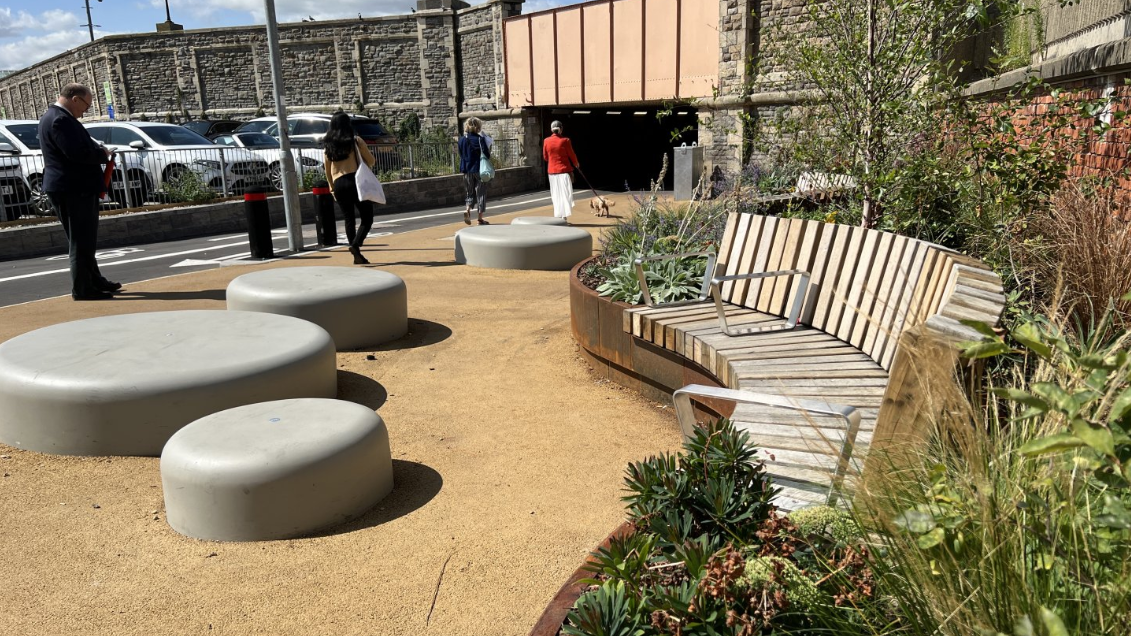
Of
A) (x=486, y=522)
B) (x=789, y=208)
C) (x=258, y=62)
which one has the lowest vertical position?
(x=486, y=522)

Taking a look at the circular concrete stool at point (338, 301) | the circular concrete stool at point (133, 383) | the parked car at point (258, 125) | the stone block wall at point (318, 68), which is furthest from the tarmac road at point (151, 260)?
the stone block wall at point (318, 68)

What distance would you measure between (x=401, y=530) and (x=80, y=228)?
20.7 ft

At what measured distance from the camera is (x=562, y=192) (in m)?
14.2

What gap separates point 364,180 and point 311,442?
6913mm

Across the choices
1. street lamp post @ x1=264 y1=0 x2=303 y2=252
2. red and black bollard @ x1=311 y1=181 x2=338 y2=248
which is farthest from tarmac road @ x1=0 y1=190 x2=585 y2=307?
street lamp post @ x1=264 y1=0 x2=303 y2=252

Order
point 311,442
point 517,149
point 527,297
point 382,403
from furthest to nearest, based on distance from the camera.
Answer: point 517,149 → point 527,297 → point 382,403 → point 311,442

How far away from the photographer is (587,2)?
79.4 feet

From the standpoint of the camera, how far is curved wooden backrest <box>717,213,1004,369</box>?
346cm

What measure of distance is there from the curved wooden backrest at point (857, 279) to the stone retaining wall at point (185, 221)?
11554mm

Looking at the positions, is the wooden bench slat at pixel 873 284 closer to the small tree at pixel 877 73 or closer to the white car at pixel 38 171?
the small tree at pixel 877 73

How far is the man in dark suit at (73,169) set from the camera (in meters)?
7.89

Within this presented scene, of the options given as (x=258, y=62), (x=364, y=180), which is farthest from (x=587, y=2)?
(x=258, y=62)

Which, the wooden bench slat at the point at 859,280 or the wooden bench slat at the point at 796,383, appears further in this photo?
the wooden bench slat at the point at 859,280

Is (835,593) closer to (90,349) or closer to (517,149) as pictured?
(90,349)
